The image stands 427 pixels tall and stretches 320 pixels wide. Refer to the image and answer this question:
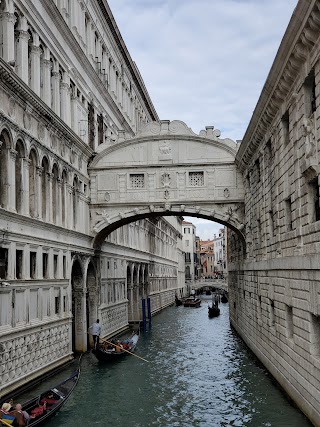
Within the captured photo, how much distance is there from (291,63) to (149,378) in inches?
365

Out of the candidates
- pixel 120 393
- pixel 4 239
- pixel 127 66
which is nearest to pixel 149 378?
pixel 120 393

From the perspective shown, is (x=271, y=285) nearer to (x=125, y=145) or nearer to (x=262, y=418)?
(x=262, y=418)

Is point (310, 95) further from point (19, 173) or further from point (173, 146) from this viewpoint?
point (173, 146)

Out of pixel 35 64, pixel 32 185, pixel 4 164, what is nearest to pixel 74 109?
pixel 35 64

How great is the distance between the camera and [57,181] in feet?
56.6

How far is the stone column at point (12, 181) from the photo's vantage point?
13.1m

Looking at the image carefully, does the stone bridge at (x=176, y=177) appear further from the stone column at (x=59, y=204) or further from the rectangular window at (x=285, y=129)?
the rectangular window at (x=285, y=129)

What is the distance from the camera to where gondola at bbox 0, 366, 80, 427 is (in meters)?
10.7

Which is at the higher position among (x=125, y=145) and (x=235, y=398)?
(x=125, y=145)

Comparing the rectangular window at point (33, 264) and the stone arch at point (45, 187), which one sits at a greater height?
the stone arch at point (45, 187)

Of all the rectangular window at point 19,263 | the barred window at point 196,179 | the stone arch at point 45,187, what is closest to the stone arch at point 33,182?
the stone arch at point 45,187

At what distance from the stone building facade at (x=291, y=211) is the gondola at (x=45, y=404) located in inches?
186

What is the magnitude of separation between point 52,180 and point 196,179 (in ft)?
18.9

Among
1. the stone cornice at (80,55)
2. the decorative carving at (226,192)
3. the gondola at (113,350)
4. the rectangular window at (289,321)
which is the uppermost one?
the stone cornice at (80,55)
